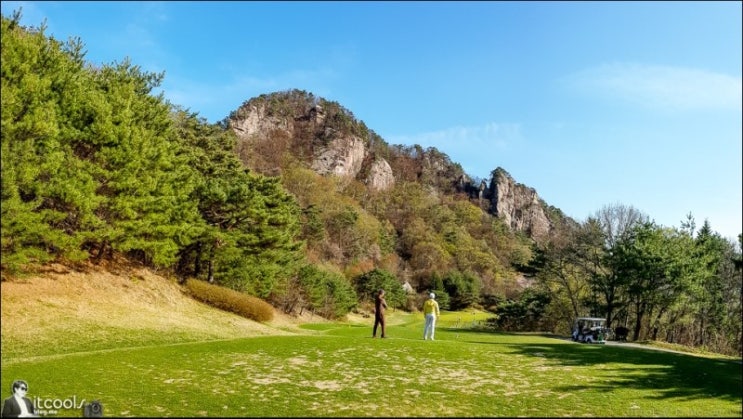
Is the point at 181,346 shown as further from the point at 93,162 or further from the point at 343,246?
the point at 343,246

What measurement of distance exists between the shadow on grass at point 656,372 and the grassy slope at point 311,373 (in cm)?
5

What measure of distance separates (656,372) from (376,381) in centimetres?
860

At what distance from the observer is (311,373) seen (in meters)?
12.6

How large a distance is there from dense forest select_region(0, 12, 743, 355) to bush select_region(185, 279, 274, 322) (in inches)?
111

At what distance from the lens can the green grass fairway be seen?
9.31m

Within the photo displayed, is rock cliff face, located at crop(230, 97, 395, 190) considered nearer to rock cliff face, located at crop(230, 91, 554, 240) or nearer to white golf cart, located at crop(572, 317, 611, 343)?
rock cliff face, located at crop(230, 91, 554, 240)

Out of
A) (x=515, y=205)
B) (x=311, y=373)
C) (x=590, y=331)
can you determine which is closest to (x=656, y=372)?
(x=311, y=373)

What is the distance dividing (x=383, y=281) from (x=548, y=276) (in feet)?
85.9

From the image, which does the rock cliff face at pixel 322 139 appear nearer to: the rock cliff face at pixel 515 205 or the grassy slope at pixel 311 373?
the rock cliff face at pixel 515 205

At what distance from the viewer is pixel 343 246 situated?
8494 cm

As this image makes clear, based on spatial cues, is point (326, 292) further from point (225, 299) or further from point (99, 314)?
point (99, 314)

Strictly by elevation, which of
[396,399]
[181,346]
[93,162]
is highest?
[93,162]

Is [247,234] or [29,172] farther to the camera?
[247,234]

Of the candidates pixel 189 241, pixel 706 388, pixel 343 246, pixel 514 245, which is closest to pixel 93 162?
pixel 189 241
